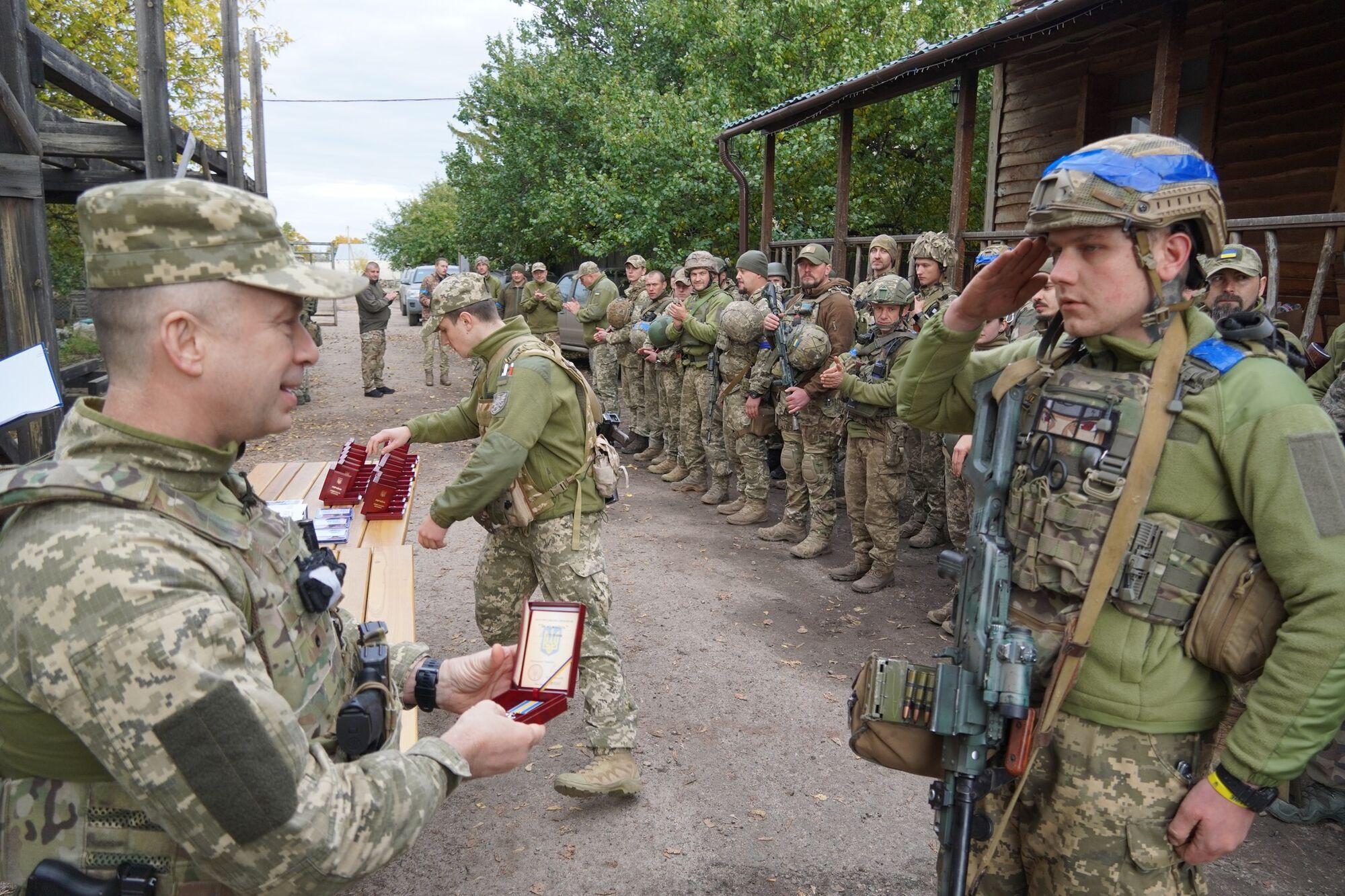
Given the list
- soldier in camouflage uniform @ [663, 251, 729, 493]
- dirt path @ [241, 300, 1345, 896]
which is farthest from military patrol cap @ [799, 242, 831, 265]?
dirt path @ [241, 300, 1345, 896]

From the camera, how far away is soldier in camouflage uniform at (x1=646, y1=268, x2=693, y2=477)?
9.86 meters

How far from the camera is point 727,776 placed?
4.06 metres

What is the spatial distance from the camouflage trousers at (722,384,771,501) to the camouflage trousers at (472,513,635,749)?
175 inches

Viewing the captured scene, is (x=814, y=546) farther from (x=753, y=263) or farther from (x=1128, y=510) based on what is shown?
(x=1128, y=510)

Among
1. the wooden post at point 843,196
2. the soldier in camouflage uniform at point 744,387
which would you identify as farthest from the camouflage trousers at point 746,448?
the wooden post at point 843,196

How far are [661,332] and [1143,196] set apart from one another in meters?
8.00

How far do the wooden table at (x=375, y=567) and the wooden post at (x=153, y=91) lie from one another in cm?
283

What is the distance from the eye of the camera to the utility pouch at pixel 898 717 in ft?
6.92

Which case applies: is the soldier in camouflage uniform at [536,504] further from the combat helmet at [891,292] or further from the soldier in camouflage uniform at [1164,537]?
the combat helmet at [891,292]

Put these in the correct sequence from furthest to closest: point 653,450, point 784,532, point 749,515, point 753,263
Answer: point 653,450 < point 753,263 < point 749,515 < point 784,532

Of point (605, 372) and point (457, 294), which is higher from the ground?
point (457, 294)

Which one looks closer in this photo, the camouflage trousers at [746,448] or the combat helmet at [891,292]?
the combat helmet at [891,292]

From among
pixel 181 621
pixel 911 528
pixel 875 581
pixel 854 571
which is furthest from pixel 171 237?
pixel 911 528

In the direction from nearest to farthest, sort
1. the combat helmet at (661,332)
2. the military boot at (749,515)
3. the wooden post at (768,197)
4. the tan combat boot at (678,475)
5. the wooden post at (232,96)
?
1. the military boot at (749,515)
2. the combat helmet at (661,332)
3. the tan combat boot at (678,475)
4. the wooden post at (232,96)
5. the wooden post at (768,197)
